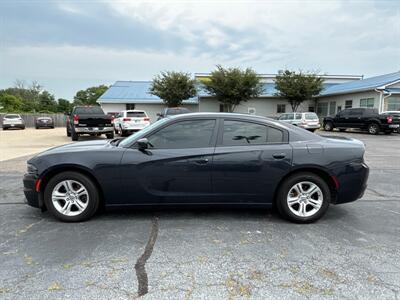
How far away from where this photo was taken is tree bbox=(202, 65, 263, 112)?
93.7 feet

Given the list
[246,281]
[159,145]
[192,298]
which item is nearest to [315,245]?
[246,281]

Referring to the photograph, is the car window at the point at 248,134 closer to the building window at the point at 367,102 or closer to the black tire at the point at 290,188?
the black tire at the point at 290,188

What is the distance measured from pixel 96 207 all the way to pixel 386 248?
3672mm

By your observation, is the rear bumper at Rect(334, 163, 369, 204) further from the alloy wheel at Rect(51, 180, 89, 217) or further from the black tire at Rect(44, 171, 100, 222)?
the alloy wheel at Rect(51, 180, 89, 217)

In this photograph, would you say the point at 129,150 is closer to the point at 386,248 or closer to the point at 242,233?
the point at 242,233


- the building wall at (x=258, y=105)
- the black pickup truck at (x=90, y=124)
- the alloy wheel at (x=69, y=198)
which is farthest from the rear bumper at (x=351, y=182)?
the building wall at (x=258, y=105)

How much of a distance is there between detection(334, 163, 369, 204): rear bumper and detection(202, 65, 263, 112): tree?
977 inches

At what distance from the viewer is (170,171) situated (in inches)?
159

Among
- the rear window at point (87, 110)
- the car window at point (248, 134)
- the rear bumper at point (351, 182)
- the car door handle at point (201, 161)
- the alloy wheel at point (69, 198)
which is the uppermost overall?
the rear window at point (87, 110)

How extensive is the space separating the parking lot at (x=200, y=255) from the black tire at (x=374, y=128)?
1809 centimetres

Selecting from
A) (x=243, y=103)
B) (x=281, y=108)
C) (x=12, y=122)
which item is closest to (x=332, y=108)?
(x=281, y=108)

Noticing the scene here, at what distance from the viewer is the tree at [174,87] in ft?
98.3

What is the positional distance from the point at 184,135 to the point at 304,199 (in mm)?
1918

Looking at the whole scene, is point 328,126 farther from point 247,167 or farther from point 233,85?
point 247,167
